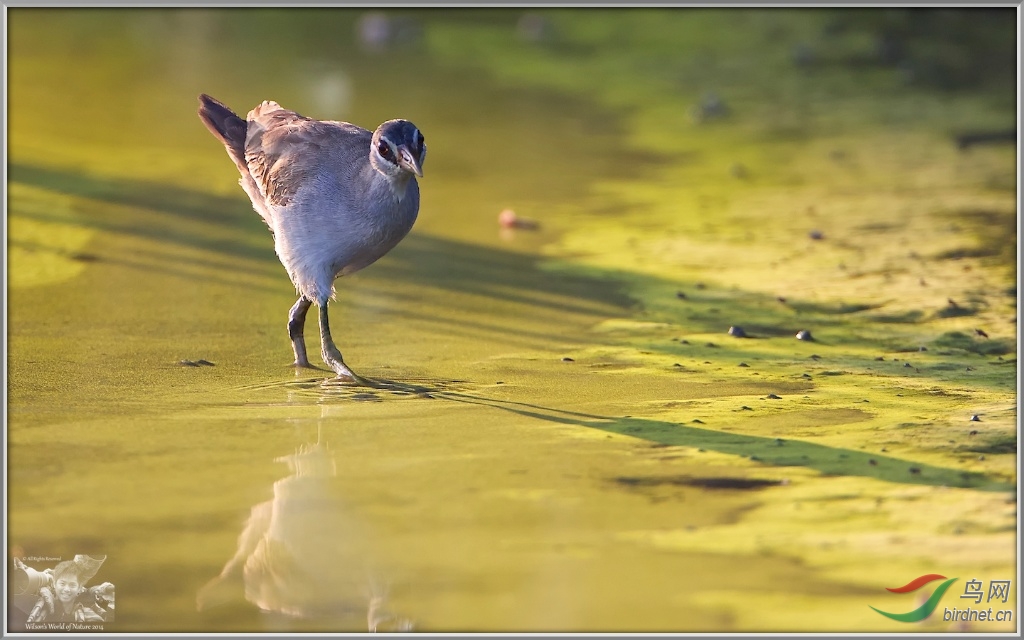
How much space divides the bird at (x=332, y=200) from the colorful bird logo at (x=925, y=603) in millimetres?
2531

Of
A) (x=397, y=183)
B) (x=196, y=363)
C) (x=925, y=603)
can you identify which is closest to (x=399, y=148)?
(x=397, y=183)

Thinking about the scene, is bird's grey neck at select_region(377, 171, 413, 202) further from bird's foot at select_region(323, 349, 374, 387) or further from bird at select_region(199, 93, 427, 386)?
bird's foot at select_region(323, 349, 374, 387)

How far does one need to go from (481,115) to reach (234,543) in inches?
299

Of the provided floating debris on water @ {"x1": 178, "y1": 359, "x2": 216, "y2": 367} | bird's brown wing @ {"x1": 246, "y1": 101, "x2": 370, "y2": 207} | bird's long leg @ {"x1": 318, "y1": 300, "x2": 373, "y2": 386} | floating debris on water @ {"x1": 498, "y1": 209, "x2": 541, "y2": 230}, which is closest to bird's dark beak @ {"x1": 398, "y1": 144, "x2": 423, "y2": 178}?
bird's brown wing @ {"x1": 246, "y1": 101, "x2": 370, "y2": 207}

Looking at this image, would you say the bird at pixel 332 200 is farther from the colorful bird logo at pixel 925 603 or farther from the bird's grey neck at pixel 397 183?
the colorful bird logo at pixel 925 603

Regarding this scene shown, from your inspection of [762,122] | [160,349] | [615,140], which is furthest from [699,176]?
[160,349]

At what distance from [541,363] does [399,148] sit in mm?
1258

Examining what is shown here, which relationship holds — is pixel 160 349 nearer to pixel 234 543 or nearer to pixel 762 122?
pixel 234 543

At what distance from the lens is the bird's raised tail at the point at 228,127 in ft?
→ 22.0

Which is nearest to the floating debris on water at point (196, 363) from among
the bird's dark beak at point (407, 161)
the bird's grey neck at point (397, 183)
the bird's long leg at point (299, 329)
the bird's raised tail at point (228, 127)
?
the bird's long leg at point (299, 329)

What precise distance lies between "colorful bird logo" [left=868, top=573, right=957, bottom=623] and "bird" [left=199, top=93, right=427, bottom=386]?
2.53 m

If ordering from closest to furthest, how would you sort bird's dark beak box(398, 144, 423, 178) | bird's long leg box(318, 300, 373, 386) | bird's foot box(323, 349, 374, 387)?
bird's dark beak box(398, 144, 423, 178), bird's foot box(323, 349, 374, 387), bird's long leg box(318, 300, 373, 386)

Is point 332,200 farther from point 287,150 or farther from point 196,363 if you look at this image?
point 196,363

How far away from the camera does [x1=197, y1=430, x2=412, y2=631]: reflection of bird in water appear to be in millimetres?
3928
